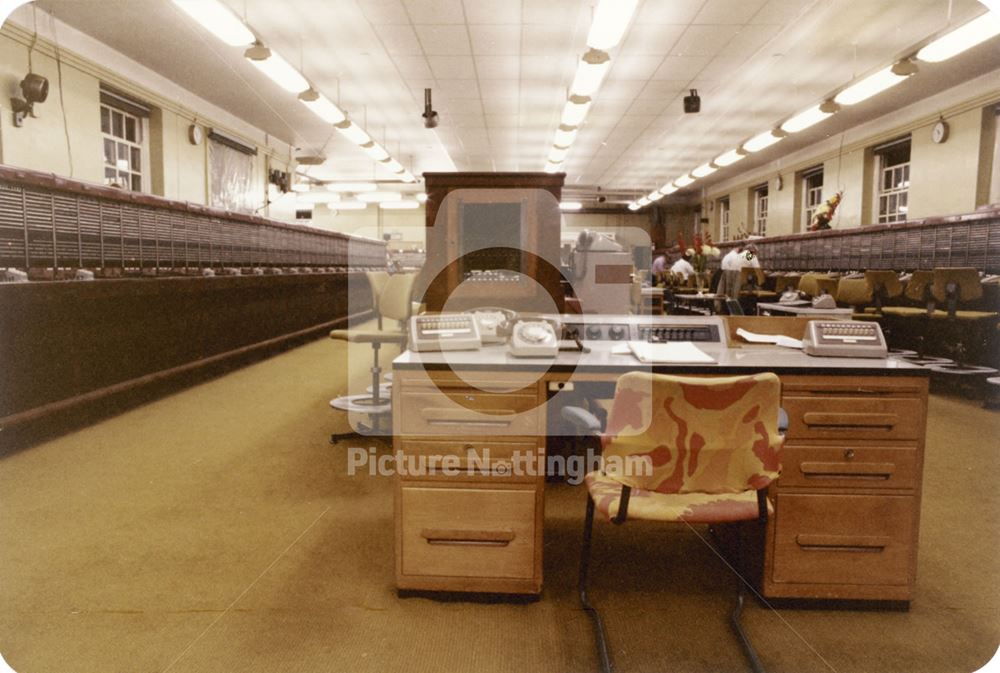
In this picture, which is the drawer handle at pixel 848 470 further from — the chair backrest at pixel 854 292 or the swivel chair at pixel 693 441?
the chair backrest at pixel 854 292

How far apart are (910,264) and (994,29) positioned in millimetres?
3833

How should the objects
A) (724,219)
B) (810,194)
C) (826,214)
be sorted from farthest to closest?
(724,219)
(810,194)
(826,214)

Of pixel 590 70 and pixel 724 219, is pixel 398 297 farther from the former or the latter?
pixel 724 219

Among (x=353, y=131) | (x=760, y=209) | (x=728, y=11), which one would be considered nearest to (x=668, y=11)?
(x=728, y=11)

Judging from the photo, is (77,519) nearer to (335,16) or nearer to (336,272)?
(335,16)

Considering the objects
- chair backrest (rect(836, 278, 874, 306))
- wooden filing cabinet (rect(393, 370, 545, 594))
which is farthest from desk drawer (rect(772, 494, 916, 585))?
chair backrest (rect(836, 278, 874, 306))

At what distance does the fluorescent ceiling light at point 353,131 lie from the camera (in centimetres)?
827

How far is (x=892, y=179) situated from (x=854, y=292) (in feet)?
16.0

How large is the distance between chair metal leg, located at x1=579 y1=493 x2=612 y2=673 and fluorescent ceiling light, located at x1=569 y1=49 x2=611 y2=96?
16.7 feet

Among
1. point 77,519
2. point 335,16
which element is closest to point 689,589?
point 77,519

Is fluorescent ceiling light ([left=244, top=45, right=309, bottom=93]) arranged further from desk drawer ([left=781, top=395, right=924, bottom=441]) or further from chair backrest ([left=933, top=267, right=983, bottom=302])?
chair backrest ([left=933, top=267, right=983, bottom=302])

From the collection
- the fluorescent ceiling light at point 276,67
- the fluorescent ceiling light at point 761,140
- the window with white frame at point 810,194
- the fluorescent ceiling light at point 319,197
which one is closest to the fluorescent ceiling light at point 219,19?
the fluorescent ceiling light at point 276,67

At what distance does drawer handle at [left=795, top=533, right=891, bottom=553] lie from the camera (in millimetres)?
1974

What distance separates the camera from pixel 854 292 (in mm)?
7086
